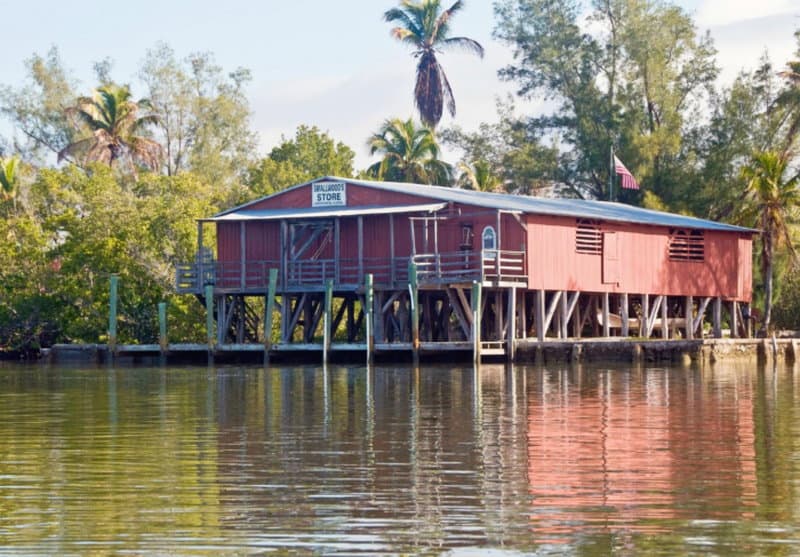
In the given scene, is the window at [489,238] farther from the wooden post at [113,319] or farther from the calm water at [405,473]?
the calm water at [405,473]

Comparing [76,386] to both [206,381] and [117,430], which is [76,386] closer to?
[206,381]

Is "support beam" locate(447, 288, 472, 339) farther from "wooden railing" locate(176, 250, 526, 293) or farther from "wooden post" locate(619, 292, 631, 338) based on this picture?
"wooden post" locate(619, 292, 631, 338)

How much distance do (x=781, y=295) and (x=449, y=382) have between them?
30667 millimetres

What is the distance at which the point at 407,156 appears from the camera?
245 ft

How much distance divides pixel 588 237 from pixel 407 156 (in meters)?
26.1

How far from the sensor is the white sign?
5038cm

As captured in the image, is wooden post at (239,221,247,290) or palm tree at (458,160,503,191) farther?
palm tree at (458,160,503,191)

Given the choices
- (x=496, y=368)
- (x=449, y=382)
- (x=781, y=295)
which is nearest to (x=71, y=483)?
(x=449, y=382)

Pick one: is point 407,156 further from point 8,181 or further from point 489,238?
point 489,238

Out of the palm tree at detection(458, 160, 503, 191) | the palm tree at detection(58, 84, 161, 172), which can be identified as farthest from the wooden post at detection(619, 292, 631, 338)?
the palm tree at detection(58, 84, 161, 172)

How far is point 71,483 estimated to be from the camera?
15.9 metres

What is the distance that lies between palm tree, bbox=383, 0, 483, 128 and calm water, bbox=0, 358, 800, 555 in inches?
1930

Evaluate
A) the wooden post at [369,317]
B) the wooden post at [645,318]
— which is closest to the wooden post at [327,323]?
A: the wooden post at [369,317]

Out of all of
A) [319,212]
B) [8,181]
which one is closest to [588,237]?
[319,212]
